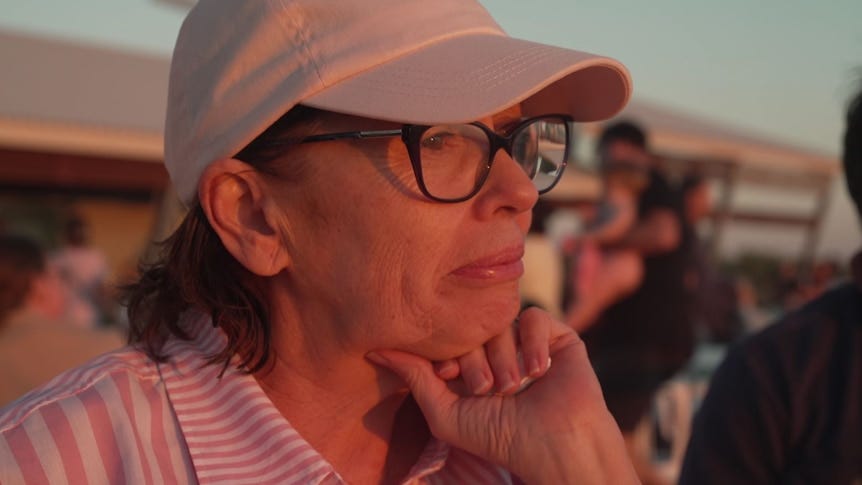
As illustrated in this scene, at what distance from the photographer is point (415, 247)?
1.44m

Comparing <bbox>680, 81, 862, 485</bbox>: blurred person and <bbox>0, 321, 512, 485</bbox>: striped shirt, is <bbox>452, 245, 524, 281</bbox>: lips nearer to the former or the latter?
<bbox>0, 321, 512, 485</bbox>: striped shirt

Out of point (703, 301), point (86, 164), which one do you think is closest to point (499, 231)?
point (703, 301)

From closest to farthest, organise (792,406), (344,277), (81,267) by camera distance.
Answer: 1. (344,277)
2. (792,406)
3. (81,267)

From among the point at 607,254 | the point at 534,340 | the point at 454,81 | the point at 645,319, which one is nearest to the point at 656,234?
the point at 607,254

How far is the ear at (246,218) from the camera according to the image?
60.0 inches

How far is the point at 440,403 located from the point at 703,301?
6.09m

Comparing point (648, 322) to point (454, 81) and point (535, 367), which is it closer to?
point (535, 367)

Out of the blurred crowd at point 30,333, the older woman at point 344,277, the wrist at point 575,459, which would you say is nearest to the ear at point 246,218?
the older woman at point 344,277

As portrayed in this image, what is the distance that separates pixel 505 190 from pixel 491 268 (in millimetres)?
122

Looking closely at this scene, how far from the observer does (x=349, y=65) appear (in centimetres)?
140

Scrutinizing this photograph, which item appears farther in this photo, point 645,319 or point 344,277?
point 645,319

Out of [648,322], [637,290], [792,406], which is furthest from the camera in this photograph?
[637,290]

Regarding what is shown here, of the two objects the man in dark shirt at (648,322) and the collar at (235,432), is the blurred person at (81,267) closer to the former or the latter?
the man in dark shirt at (648,322)

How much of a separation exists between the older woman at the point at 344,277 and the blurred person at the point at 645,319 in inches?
151
